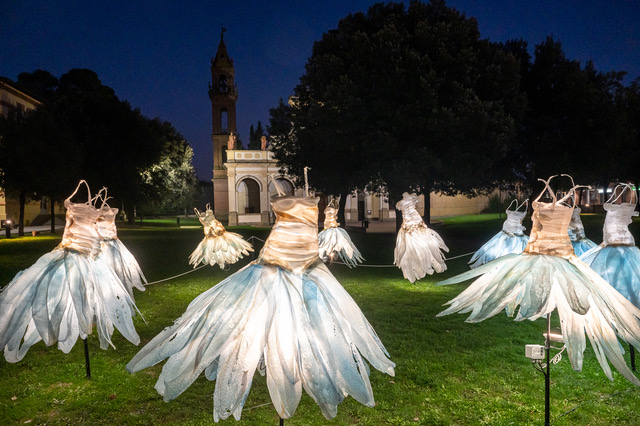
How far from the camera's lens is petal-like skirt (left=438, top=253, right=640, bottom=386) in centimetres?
356

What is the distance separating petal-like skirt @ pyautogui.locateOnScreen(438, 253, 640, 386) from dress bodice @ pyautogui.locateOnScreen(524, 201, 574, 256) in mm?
112

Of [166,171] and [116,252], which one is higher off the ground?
[166,171]

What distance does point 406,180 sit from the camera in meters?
17.6

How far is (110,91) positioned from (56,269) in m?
48.9

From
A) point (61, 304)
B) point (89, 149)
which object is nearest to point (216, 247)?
point (61, 304)

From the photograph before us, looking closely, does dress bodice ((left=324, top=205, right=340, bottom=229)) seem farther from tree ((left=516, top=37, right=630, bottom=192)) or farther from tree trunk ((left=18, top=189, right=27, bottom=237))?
tree trunk ((left=18, top=189, right=27, bottom=237))

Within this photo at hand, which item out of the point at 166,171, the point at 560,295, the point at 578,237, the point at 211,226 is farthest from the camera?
the point at 166,171

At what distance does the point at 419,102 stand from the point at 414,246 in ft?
29.0

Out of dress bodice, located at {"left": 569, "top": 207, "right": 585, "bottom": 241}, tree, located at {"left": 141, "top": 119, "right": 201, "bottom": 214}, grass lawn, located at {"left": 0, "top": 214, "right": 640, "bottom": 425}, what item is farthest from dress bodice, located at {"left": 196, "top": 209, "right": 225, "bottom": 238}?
tree, located at {"left": 141, "top": 119, "right": 201, "bottom": 214}

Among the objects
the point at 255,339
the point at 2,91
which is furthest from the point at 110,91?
the point at 255,339

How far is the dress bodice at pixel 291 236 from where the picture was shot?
3359mm

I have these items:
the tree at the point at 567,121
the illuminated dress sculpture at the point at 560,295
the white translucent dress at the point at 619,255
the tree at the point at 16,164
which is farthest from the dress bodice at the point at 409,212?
the tree at the point at 16,164

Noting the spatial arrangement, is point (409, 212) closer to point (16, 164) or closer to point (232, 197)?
point (16, 164)

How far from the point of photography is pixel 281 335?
299cm
